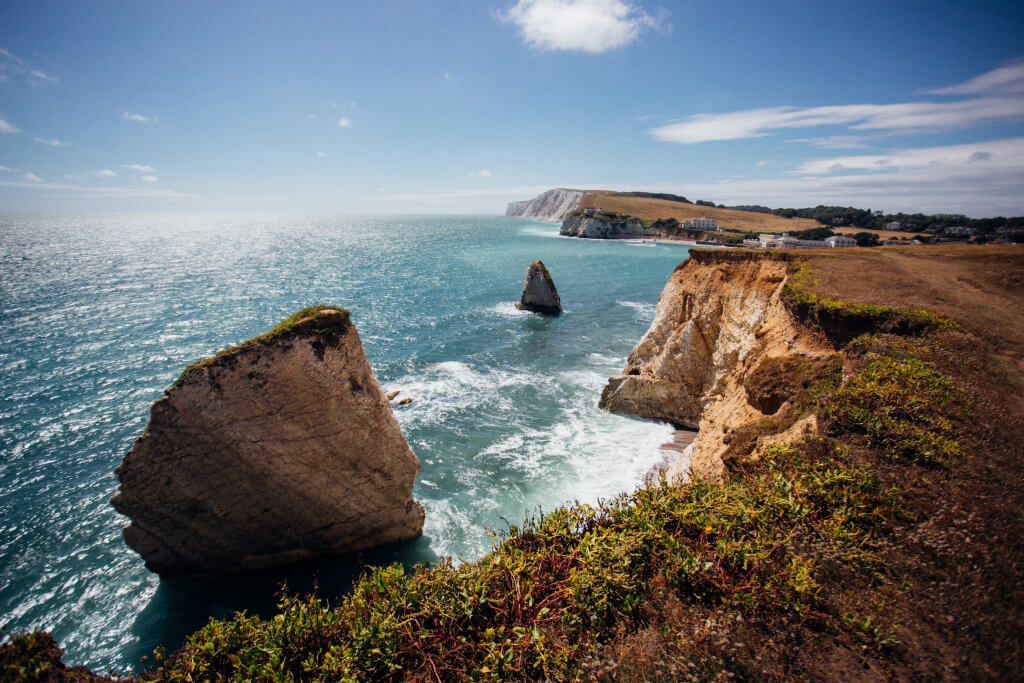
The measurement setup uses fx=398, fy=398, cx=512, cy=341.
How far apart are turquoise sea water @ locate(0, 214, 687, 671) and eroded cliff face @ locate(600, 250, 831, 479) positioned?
6.99 feet

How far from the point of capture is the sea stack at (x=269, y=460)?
13344mm

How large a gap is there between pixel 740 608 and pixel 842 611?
3.65ft

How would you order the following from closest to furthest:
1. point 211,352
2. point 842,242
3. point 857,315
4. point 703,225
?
1. point 857,315
2. point 211,352
3. point 842,242
4. point 703,225

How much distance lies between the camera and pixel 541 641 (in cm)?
489

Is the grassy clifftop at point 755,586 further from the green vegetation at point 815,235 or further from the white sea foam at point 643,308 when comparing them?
the green vegetation at point 815,235

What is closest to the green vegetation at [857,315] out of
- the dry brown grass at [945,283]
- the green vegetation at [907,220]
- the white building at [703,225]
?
the dry brown grass at [945,283]

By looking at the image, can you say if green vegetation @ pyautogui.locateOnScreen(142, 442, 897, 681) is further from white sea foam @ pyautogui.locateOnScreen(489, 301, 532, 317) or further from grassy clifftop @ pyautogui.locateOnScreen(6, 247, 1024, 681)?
white sea foam @ pyautogui.locateOnScreen(489, 301, 532, 317)

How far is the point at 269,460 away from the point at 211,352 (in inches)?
996

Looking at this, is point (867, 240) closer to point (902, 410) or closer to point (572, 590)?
point (902, 410)

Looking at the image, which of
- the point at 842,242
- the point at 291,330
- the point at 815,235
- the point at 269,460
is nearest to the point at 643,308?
the point at 291,330

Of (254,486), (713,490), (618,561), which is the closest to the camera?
(618,561)

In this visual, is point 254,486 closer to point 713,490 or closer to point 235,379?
point 235,379

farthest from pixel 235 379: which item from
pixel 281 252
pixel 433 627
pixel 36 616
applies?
pixel 281 252

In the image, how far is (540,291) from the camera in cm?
5016
